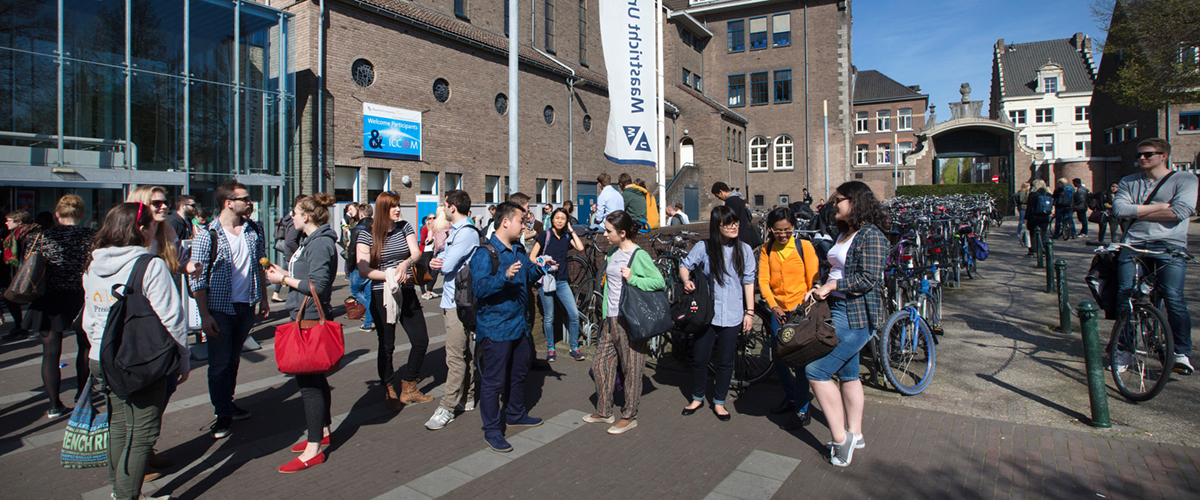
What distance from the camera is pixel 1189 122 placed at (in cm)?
3947

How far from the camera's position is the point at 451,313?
16.9ft

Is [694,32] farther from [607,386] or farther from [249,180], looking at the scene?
[607,386]

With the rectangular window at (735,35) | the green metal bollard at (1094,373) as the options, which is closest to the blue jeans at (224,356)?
the green metal bollard at (1094,373)

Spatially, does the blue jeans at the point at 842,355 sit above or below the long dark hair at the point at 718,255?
below

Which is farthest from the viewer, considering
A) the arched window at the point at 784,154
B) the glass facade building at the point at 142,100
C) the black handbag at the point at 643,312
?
the arched window at the point at 784,154

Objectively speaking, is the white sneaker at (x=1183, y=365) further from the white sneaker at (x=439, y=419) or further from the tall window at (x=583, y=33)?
the tall window at (x=583, y=33)

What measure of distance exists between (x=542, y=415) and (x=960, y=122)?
47.7 metres

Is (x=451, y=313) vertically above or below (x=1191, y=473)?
above

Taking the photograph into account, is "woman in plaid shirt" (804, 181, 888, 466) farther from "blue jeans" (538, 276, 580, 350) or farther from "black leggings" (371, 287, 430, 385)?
"blue jeans" (538, 276, 580, 350)

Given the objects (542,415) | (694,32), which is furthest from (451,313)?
(694,32)

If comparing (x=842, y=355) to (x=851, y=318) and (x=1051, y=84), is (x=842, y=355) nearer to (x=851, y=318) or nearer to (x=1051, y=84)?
(x=851, y=318)

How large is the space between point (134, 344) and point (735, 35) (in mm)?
46834

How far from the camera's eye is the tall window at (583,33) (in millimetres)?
30938

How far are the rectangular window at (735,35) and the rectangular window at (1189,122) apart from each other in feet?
89.4
